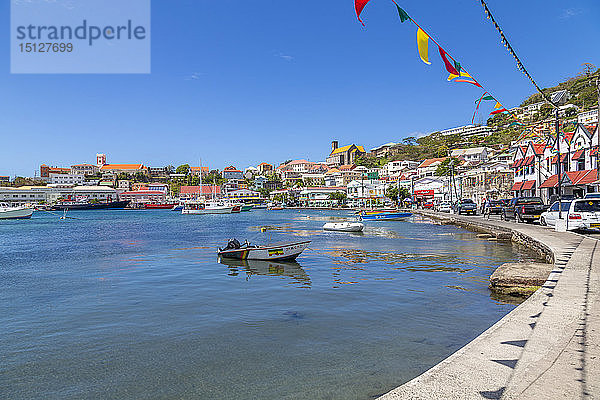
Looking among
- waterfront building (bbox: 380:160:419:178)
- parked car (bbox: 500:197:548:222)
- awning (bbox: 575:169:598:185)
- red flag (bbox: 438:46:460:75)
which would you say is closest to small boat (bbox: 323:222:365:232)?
parked car (bbox: 500:197:548:222)

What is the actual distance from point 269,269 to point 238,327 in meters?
10.5

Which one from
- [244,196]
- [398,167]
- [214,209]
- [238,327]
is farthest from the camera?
[398,167]

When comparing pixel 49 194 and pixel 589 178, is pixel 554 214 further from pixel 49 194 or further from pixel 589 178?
pixel 49 194

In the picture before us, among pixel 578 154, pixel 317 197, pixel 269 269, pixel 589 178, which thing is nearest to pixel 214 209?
pixel 317 197

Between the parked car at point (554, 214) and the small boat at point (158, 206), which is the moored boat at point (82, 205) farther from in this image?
the parked car at point (554, 214)

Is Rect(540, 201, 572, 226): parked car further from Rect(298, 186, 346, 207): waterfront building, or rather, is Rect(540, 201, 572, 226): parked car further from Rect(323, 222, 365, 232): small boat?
Rect(298, 186, 346, 207): waterfront building

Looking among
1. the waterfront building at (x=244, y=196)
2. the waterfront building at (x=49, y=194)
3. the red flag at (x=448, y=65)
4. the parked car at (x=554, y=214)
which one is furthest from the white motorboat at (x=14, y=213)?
the red flag at (x=448, y=65)

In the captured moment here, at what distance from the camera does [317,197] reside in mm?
154250

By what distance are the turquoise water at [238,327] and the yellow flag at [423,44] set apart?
6692mm

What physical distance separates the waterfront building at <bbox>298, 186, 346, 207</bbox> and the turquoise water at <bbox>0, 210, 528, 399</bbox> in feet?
410

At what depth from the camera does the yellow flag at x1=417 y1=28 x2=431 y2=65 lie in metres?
10.4

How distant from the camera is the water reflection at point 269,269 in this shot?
1952 centimetres

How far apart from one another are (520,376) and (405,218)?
69007mm

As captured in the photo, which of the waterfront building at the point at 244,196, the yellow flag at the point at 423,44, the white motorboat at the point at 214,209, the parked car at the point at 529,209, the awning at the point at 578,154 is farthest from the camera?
the waterfront building at the point at 244,196
